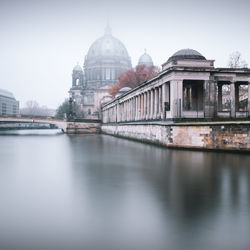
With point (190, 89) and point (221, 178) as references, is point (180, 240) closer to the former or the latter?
point (221, 178)

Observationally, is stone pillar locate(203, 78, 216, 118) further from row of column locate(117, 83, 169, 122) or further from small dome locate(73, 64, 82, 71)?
small dome locate(73, 64, 82, 71)

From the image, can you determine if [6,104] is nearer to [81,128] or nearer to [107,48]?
[107,48]

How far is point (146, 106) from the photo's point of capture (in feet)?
116

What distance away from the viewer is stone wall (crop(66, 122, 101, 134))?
65.4m

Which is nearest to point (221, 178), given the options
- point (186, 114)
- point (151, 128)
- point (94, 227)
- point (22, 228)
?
point (94, 227)

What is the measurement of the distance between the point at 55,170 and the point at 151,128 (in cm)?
1543

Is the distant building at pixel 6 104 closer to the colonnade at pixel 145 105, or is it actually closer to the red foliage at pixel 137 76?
the red foliage at pixel 137 76

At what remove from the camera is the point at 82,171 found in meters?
12.0

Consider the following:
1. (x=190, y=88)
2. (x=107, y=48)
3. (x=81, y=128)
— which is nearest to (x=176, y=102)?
(x=190, y=88)

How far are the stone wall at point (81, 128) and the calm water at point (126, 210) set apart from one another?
54.1 metres

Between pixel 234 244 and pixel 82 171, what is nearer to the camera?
pixel 234 244

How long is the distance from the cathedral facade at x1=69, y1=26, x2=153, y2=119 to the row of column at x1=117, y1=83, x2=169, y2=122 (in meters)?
70.8

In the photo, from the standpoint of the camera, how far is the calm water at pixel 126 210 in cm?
491

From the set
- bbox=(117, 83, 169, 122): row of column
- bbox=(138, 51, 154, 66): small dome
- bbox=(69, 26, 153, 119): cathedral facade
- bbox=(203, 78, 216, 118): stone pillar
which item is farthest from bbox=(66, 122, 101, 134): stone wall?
bbox=(138, 51, 154, 66): small dome
